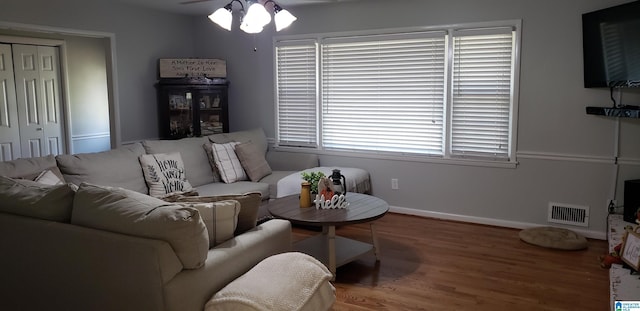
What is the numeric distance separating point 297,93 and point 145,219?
393cm

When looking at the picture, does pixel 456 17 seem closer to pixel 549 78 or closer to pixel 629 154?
pixel 549 78

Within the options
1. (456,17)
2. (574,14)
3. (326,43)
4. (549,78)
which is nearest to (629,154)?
(549,78)

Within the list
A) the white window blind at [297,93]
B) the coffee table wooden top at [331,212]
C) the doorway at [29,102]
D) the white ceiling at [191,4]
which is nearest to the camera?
the coffee table wooden top at [331,212]

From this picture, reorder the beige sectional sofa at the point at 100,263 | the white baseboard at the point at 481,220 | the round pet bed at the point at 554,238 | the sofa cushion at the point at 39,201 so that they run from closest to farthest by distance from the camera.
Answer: the beige sectional sofa at the point at 100,263 < the sofa cushion at the point at 39,201 < the round pet bed at the point at 554,238 < the white baseboard at the point at 481,220

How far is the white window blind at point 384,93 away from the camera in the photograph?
196 inches

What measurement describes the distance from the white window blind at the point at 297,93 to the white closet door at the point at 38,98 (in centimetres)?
327

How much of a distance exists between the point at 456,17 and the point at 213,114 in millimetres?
3153

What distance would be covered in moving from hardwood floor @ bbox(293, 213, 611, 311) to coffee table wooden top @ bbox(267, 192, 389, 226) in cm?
45

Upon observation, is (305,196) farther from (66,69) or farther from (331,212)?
(66,69)

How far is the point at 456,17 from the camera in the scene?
15.5 ft

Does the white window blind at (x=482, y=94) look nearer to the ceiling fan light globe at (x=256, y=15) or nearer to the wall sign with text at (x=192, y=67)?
the ceiling fan light globe at (x=256, y=15)

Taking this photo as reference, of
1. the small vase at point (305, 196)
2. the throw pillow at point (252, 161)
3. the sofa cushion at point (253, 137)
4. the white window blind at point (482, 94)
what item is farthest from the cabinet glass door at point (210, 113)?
the white window blind at point (482, 94)

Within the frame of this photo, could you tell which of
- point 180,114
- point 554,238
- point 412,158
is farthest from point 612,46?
point 180,114

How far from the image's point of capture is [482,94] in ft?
15.4
